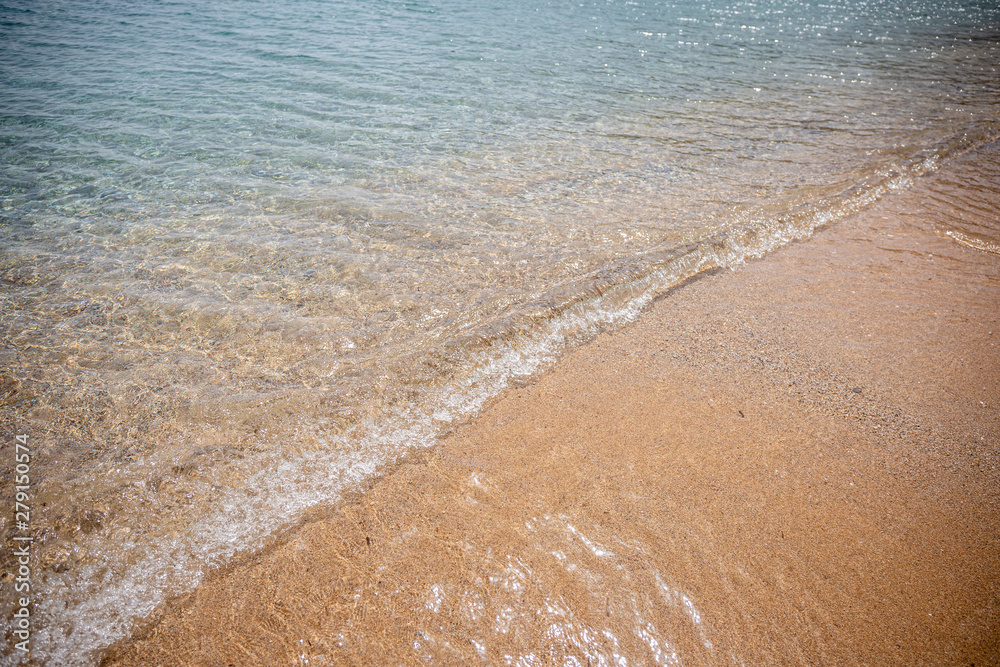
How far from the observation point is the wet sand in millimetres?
1733

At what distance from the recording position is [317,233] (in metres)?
4.23

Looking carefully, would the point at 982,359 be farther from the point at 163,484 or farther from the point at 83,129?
the point at 83,129

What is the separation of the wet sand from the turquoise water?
25cm

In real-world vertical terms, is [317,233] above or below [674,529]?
above

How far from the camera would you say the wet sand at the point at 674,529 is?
1733 mm

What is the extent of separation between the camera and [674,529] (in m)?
2.06

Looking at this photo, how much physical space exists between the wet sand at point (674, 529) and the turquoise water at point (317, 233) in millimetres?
254

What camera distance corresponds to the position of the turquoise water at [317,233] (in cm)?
227

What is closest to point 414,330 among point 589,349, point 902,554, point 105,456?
point 589,349

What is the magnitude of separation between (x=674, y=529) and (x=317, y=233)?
11.9ft

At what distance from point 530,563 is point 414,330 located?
172 cm

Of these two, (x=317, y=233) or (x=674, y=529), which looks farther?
(x=317, y=233)

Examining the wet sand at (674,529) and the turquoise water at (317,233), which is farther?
the turquoise water at (317,233)

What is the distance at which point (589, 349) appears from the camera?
122 inches
